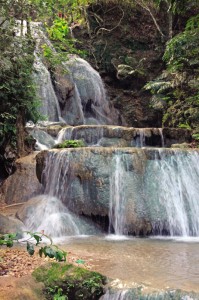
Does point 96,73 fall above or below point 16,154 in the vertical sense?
above

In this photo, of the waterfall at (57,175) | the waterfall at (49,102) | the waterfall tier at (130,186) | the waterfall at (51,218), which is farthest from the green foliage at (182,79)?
the waterfall at (51,218)

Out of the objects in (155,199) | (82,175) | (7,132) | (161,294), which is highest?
(7,132)

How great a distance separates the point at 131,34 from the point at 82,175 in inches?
605

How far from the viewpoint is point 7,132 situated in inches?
429

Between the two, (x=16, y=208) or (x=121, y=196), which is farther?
(x=16, y=208)

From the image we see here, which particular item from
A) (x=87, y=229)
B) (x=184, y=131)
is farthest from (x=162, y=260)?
(x=184, y=131)

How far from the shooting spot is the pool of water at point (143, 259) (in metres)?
4.55

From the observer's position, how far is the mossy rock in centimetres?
434

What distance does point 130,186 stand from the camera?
842 centimetres

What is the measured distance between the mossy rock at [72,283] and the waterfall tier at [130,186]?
3535 mm

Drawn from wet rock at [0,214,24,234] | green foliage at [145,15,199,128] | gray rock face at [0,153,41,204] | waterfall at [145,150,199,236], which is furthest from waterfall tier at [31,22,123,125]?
wet rock at [0,214,24,234]

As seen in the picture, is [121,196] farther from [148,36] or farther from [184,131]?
[148,36]

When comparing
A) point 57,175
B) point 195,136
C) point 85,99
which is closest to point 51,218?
point 57,175

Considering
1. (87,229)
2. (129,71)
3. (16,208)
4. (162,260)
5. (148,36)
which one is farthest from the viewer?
(148,36)
